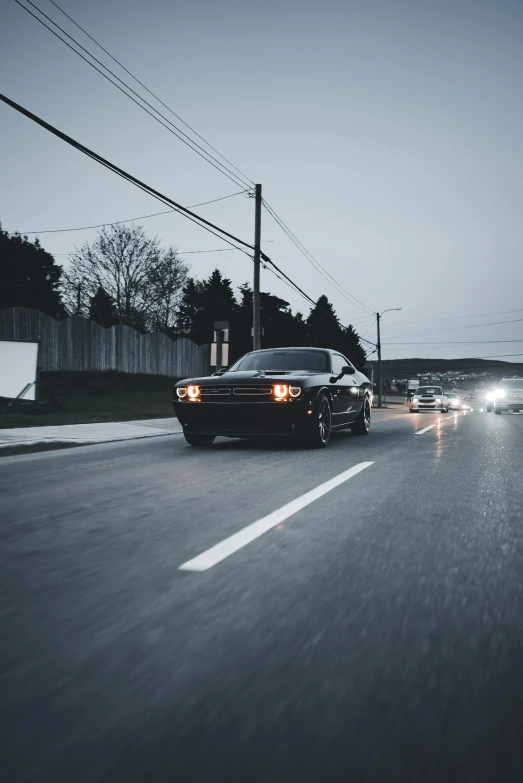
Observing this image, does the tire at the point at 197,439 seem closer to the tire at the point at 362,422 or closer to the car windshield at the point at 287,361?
the car windshield at the point at 287,361

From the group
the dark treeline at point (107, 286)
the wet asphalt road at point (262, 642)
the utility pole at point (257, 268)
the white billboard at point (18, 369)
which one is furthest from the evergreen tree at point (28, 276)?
the wet asphalt road at point (262, 642)

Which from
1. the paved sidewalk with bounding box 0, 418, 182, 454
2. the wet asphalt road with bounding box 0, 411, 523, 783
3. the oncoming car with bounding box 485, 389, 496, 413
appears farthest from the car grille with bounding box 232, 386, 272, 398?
the oncoming car with bounding box 485, 389, 496, 413

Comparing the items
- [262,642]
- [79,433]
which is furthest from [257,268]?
[262,642]

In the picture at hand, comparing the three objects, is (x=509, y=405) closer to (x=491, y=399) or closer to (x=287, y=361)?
(x=491, y=399)

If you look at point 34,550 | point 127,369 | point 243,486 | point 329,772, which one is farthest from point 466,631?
point 127,369

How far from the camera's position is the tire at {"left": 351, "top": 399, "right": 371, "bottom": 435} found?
14062 millimetres

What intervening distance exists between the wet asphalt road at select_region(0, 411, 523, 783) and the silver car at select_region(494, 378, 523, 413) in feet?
89.8

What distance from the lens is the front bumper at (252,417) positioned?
10320 millimetres

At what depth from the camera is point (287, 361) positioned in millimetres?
12422

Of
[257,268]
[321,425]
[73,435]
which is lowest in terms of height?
[73,435]

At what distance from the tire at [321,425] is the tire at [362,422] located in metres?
2.66

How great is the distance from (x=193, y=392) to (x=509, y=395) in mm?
24530

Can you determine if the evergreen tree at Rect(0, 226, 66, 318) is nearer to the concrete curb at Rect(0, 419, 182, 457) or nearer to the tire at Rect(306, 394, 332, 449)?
the concrete curb at Rect(0, 419, 182, 457)

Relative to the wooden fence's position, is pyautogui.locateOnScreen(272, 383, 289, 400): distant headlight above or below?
below
